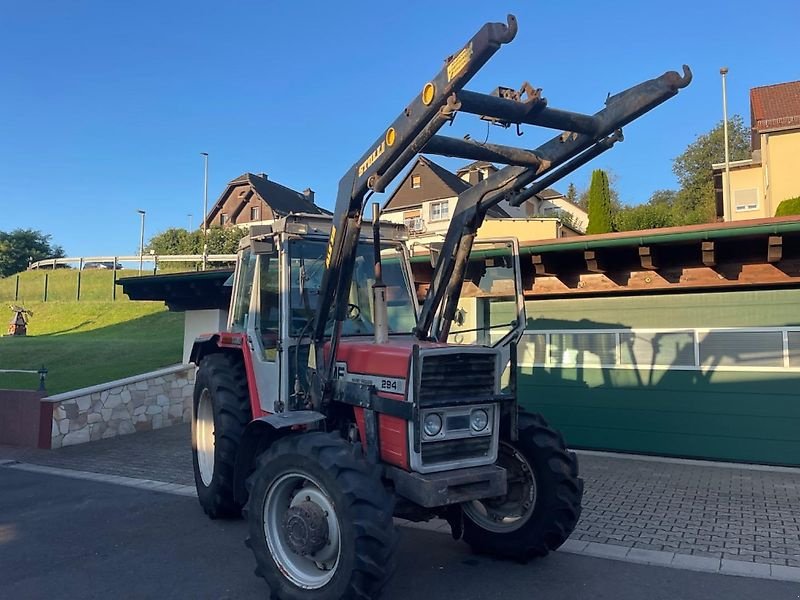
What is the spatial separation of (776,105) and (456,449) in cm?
2766

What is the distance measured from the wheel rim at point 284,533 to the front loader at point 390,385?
1cm

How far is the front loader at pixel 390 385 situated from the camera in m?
3.99

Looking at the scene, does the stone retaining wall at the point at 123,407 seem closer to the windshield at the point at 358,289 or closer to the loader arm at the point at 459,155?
the windshield at the point at 358,289

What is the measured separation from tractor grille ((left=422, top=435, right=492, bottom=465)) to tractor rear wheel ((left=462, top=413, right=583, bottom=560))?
531mm

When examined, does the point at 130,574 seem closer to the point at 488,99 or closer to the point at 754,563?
the point at 488,99

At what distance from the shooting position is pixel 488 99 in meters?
3.90

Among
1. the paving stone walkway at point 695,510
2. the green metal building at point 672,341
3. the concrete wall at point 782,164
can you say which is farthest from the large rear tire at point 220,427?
the concrete wall at point 782,164

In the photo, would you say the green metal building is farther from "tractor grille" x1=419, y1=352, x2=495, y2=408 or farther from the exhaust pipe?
the exhaust pipe

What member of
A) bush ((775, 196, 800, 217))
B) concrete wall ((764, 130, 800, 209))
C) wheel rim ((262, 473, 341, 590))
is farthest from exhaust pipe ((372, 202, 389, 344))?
concrete wall ((764, 130, 800, 209))

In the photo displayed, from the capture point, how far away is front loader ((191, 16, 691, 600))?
399cm

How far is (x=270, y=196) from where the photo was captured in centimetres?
4969

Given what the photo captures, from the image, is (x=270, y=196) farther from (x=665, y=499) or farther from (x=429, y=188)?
(x=665, y=499)

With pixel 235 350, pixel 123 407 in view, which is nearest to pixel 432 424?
pixel 235 350

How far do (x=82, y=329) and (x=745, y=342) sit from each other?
78.0 feet
